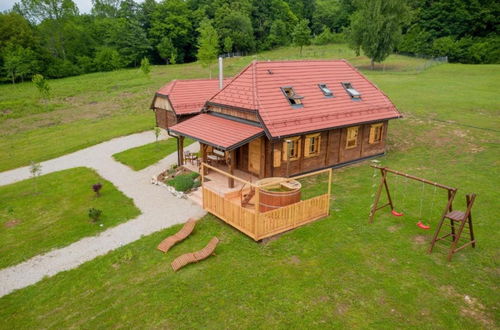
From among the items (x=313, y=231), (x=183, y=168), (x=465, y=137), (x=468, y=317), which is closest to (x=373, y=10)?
(x=465, y=137)

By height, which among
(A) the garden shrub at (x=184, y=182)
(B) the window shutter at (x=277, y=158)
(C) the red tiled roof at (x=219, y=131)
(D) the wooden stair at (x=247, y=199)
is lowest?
(A) the garden shrub at (x=184, y=182)

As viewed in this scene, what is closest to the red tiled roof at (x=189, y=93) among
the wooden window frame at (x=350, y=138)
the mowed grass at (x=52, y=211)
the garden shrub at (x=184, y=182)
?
the mowed grass at (x=52, y=211)

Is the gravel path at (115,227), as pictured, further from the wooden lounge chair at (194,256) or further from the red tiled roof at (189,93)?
the red tiled roof at (189,93)

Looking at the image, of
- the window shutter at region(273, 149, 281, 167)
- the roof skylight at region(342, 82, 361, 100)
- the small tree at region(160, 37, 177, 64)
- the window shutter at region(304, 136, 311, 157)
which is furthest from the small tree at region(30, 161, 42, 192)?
the small tree at region(160, 37, 177, 64)

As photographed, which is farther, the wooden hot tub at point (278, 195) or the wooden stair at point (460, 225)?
the wooden hot tub at point (278, 195)

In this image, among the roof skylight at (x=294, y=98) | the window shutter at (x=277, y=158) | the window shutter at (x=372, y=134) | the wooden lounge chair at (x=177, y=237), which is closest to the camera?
the wooden lounge chair at (x=177, y=237)

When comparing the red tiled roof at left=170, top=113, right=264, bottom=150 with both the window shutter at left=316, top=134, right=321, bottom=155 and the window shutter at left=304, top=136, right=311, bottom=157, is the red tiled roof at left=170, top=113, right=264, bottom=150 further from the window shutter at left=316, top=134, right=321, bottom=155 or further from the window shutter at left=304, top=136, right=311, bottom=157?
the window shutter at left=316, top=134, right=321, bottom=155

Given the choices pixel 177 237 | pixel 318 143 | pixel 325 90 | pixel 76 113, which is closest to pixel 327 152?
pixel 318 143

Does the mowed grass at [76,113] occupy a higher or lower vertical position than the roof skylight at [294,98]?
lower
